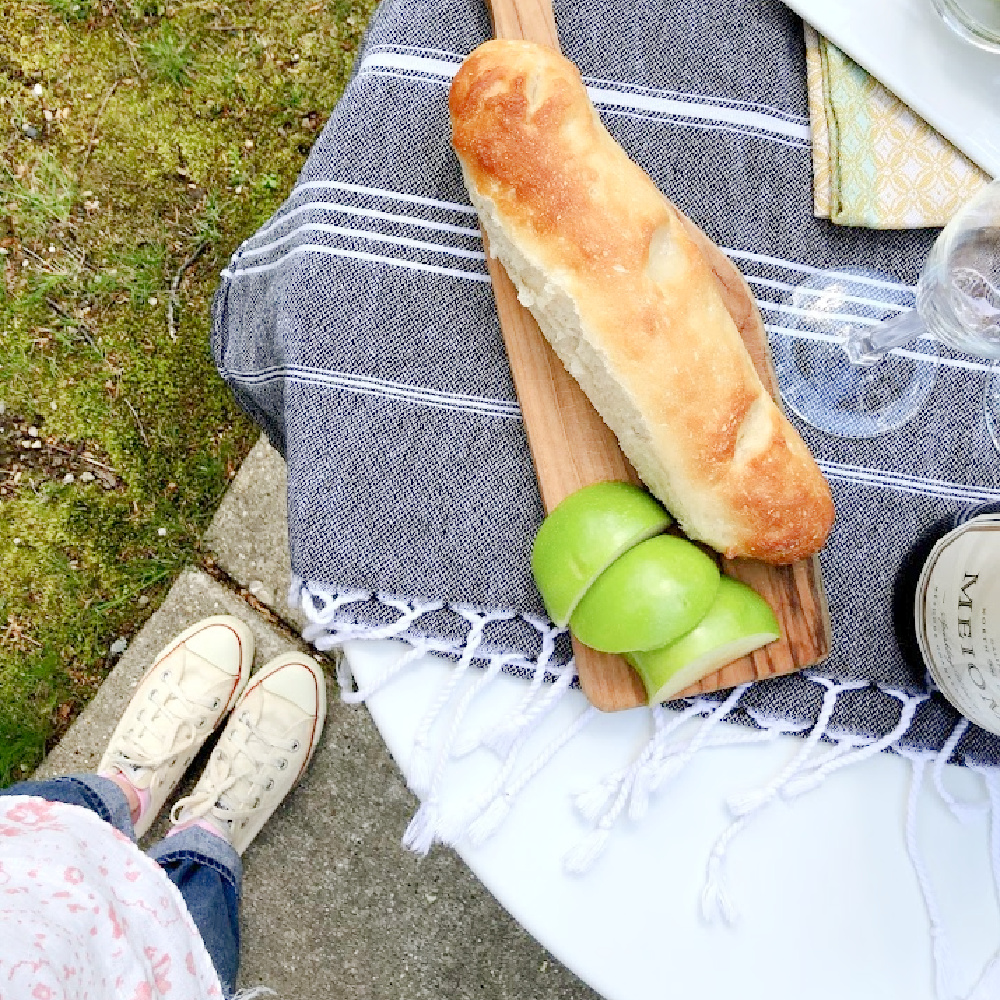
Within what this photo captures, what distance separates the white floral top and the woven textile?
39 cm

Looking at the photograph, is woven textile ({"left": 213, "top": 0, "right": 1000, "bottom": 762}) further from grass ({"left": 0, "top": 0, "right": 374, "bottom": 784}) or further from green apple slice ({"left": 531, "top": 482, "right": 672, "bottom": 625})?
grass ({"left": 0, "top": 0, "right": 374, "bottom": 784})

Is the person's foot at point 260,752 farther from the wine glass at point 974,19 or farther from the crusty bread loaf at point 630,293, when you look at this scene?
the wine glass at point 974,19

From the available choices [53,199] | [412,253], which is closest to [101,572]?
[53,199]

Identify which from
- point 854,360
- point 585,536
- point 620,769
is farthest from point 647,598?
point 854,360

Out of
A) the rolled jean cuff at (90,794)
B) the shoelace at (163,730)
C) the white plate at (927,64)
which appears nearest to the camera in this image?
the white plate at (927,64)

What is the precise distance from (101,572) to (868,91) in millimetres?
1139

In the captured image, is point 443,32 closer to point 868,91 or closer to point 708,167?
point 708,167

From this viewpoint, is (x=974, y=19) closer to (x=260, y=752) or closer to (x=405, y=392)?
(x=405, y=392)

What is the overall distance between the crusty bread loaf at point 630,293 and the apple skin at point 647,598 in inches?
1.5

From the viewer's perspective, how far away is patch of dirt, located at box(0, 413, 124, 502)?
1.35 metres

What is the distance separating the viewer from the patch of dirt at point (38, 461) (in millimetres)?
1352

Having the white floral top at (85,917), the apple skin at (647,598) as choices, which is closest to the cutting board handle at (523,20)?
the apple skin at (647,598)

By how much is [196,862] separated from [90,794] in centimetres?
17

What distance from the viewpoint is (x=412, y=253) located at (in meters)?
0.81
